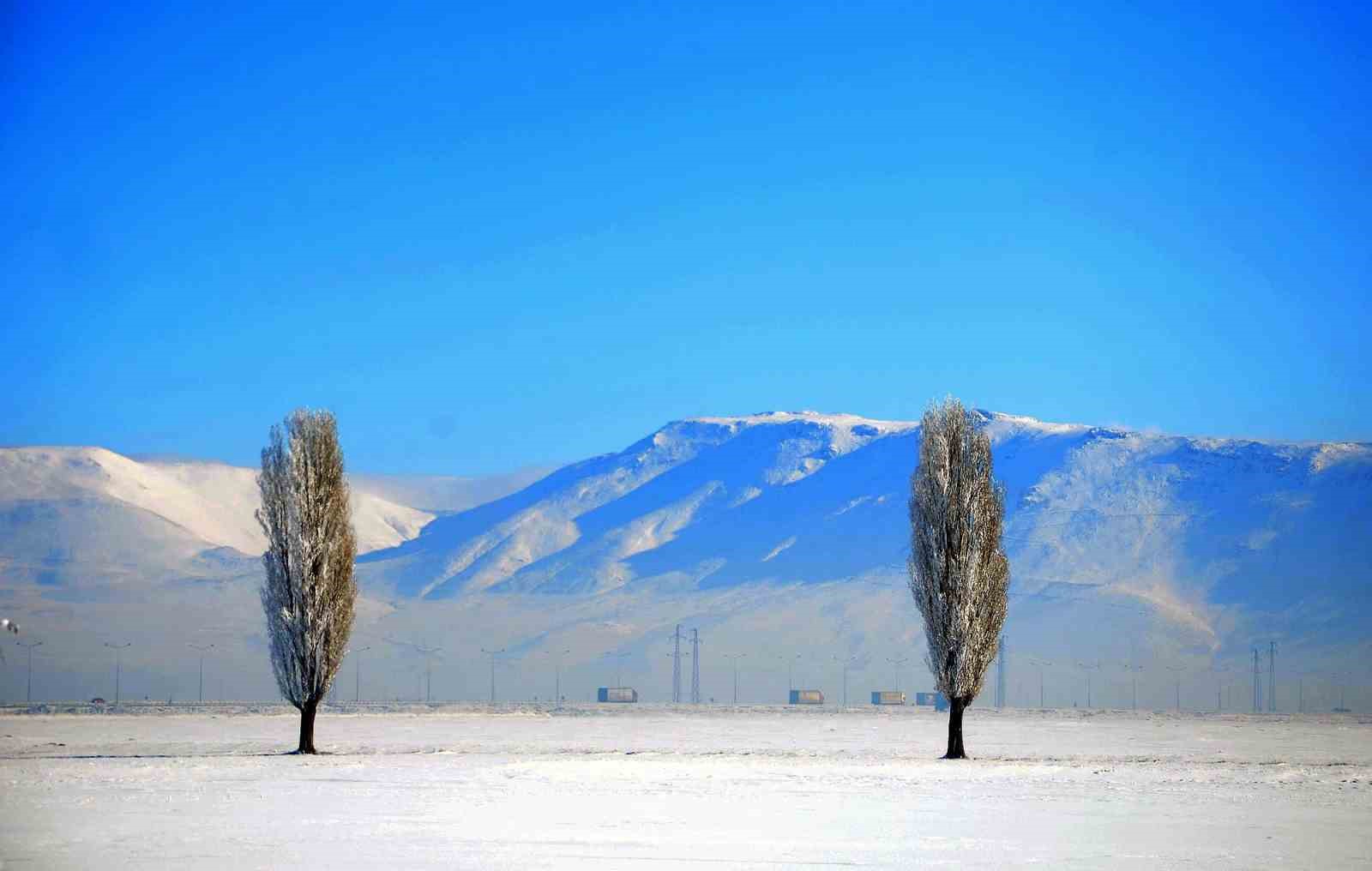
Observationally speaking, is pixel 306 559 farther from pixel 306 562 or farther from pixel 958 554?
pixel 958 554

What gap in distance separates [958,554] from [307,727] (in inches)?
911

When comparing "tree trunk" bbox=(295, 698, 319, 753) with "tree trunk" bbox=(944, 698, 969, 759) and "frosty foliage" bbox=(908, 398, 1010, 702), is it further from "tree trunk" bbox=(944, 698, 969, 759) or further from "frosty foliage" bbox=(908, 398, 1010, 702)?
"tree trunk" bbox=(944, 698, 969, 759)

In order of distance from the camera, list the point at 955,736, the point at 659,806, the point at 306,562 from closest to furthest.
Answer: the point at 659,806 → the point at 306,562 → the point at 955,736

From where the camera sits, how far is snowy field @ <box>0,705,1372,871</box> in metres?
27.9

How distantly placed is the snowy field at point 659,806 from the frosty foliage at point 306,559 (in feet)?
10.8

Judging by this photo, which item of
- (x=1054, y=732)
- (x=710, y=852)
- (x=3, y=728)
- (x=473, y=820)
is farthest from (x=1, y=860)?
(x=1054, y=732)

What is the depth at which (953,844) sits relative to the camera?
Result: 29.7 m

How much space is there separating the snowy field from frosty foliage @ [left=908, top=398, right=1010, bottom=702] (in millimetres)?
3674

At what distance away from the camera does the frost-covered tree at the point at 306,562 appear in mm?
53094

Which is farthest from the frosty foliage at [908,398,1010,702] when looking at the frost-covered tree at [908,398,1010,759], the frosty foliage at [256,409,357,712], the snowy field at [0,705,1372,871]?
the frosty foliage at [256,409,357,712]

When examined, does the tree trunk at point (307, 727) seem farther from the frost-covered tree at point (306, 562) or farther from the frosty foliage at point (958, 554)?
the frosty foliage at point (958, 554)

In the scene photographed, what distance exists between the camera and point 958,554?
178ft

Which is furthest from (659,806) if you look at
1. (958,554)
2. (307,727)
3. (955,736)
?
(955,736)

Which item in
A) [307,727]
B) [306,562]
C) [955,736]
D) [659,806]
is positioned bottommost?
[955,736]
